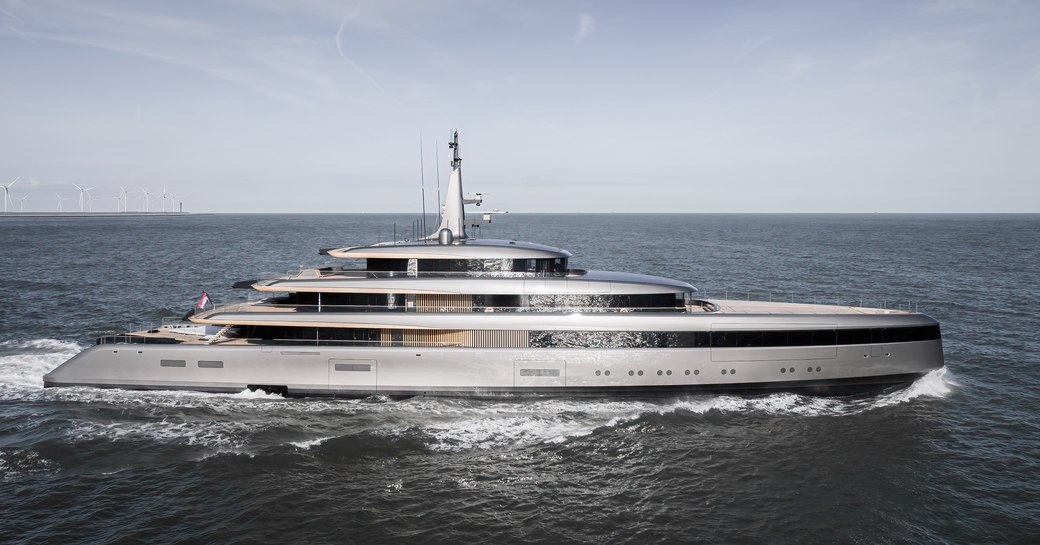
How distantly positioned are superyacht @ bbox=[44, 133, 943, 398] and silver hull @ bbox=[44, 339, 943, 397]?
38 mm

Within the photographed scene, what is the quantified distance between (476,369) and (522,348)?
1.87 meters

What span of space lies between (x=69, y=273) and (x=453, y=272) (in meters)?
49.2

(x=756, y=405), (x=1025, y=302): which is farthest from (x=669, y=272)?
(x=756, y=405)

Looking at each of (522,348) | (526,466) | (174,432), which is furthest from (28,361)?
(526,466)

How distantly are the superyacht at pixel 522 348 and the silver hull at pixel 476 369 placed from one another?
0.12ft

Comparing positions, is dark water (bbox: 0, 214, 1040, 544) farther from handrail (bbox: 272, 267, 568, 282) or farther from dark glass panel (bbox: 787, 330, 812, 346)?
handrail (bbox: 272, 267, 568, 282)

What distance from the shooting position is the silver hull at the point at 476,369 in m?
22.4

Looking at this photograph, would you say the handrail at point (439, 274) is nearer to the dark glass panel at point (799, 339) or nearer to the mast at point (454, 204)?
the mast at point (454, 204)

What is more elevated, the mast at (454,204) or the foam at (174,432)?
the mast at (454,204)

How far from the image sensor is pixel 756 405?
869 inches

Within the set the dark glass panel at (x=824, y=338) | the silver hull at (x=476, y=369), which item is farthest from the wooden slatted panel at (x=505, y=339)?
the dark glass panel at (x=824, y=338)

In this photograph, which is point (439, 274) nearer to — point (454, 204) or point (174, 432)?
point (454, 204)

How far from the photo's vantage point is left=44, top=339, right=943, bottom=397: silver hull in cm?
2239

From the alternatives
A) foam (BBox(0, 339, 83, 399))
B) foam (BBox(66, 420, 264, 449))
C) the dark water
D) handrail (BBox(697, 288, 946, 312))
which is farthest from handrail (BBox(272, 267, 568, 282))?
handrail (BBox(697, 288, 946, 312))
